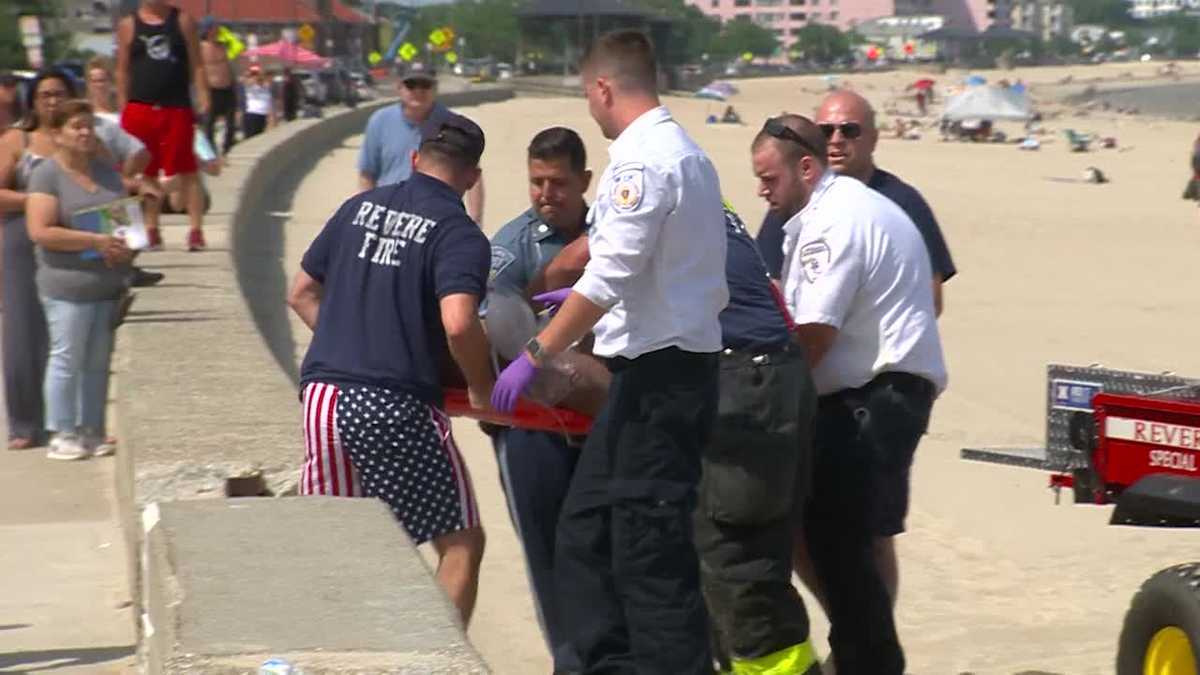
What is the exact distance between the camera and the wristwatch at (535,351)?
15.9 ft

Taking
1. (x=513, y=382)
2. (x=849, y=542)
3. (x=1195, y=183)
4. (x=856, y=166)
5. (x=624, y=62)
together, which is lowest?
(x=1195, y=183)

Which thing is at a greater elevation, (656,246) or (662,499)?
(656,246)

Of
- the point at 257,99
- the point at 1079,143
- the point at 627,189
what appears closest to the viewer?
the point at 627,189

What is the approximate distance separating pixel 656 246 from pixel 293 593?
1.43 m

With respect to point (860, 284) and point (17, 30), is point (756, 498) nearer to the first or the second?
point (860, 284)

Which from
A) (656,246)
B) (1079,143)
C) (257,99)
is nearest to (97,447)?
(656,246)

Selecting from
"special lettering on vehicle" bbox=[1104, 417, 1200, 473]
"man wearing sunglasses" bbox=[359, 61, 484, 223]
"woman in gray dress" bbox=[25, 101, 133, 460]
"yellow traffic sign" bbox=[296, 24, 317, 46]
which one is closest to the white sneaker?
"woman in gray dress" bbox=[25, 101, 133, 460]

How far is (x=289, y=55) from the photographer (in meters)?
60.5

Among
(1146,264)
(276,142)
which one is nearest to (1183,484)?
(1146,264)

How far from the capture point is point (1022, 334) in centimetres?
1491

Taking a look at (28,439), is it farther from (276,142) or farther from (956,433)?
(276,142)

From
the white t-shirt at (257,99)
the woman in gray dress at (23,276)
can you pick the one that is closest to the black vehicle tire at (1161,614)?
the woman in gray dress at (23,276)

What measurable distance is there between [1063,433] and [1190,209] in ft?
75.6

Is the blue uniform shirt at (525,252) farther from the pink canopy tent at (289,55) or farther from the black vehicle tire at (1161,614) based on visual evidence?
the pink canopy tent at (289,55)
